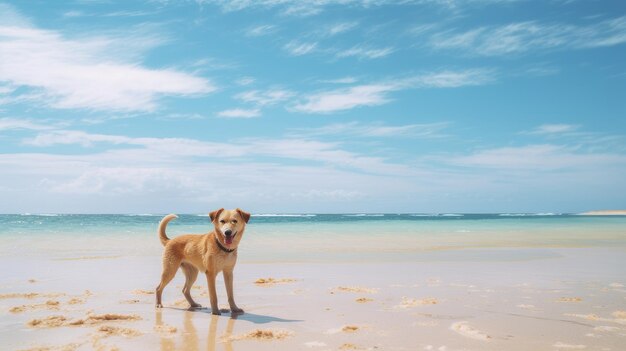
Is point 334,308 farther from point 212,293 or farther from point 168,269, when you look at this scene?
point 168,269

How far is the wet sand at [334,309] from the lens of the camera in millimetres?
4770

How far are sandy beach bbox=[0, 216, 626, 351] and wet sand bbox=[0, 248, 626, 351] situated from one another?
16 millimetres

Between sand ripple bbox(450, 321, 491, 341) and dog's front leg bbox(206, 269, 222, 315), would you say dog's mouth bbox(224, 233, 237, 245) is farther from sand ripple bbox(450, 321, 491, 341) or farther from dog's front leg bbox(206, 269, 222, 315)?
sand ripple bbox(450, 321, 491, 341)

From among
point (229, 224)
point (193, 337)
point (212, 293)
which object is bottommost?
point (193, 337)

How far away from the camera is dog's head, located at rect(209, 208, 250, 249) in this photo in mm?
6057

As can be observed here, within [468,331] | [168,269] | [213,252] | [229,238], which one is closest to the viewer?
[468,331]

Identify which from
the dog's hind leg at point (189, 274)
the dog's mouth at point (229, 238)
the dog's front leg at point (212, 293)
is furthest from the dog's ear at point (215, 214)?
the dog's hind leg at point (189, 274)

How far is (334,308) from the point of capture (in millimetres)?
6383

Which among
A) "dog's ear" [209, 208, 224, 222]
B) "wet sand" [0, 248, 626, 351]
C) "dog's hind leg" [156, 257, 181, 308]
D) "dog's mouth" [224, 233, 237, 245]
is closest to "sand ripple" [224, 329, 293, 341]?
Result: "wet sand" [0, 248, 626, 351]

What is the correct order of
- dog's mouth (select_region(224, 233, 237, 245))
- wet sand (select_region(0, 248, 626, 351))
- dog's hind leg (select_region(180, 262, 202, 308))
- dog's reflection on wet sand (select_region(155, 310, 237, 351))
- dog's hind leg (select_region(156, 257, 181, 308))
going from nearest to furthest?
dog's reflection on wet sand (select_region(155, 310, 237, 351))
wet sand (select_region(0, 248, 626, 351))
dog's mouth (select_region(224, 233, 237, 245))
dog's hind leg (select_region(156, 257, 181, 308))
dog's hind leg (select_region(180, 262, 202, 308))

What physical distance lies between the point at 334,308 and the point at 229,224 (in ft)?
5.89

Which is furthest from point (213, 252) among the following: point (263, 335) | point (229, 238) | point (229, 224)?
point (263, 335)

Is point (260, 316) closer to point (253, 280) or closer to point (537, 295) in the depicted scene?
point (253, 280)

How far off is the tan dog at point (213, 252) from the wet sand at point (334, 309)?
36cm
